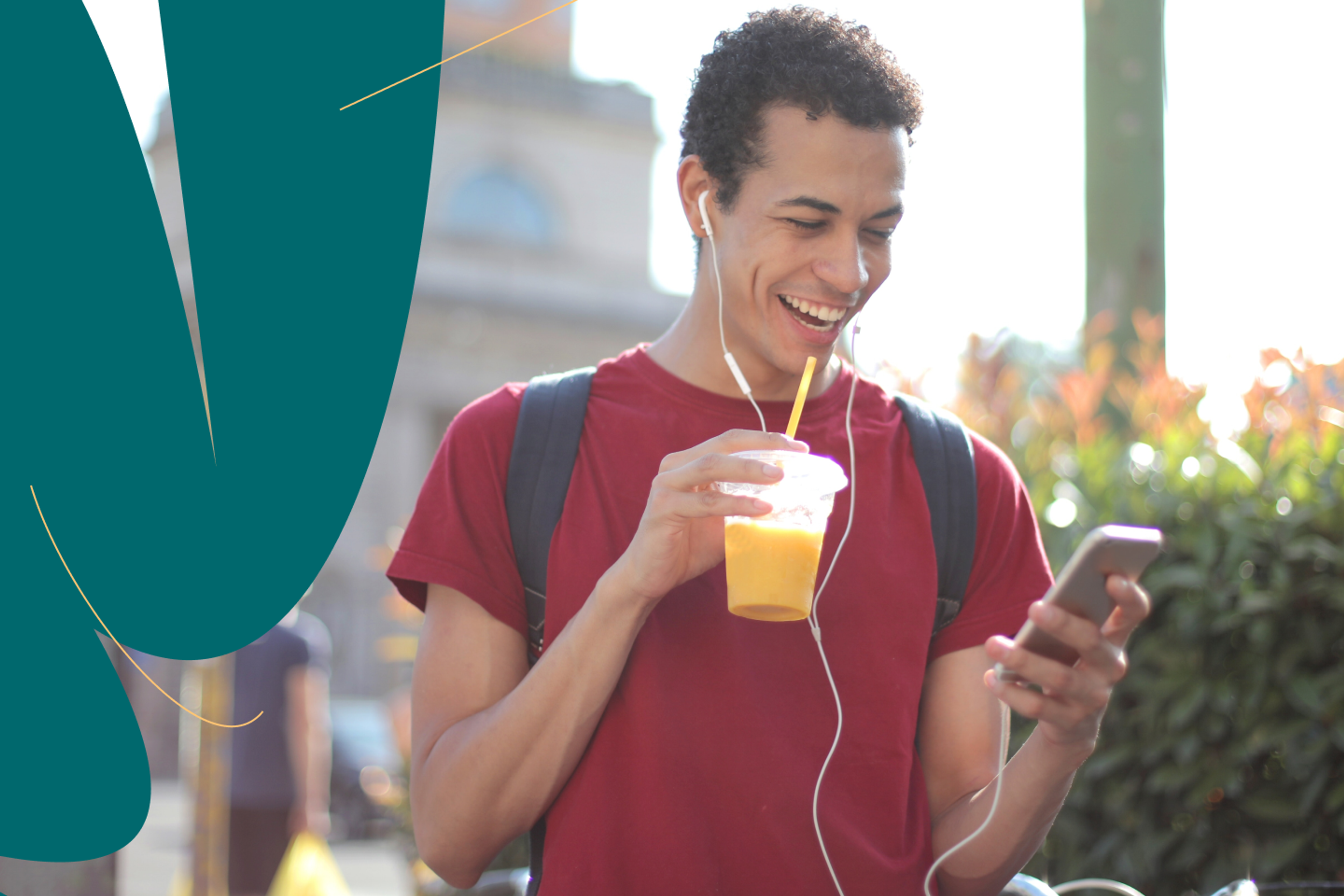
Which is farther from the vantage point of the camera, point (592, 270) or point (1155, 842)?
point (592, 270)

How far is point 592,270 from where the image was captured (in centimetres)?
3042

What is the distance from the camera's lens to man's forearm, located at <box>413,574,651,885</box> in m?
1.72

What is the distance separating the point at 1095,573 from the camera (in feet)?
4.82

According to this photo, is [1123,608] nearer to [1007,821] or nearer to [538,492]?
[1007,821]

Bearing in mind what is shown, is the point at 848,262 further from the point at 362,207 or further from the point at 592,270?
the point at 592,270

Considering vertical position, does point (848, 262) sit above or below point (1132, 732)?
above

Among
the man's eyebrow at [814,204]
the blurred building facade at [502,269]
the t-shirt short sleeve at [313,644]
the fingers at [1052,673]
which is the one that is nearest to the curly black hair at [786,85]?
the man's eyebrow at [814,204]

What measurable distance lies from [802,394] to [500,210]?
30.6 meters

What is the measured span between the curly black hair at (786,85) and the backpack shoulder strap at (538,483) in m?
0.44

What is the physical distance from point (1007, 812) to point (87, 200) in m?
2.07

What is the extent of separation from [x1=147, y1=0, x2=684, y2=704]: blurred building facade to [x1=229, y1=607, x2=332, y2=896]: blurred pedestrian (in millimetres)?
19298

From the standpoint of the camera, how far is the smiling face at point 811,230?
1892mm

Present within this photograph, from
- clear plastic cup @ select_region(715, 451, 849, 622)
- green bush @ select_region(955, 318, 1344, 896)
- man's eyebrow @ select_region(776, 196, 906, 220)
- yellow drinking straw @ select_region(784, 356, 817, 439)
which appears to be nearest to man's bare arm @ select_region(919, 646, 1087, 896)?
clear plastic cup @ select_region(715, 451, 849, 622)

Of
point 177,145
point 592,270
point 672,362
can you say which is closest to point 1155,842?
point 672,362
